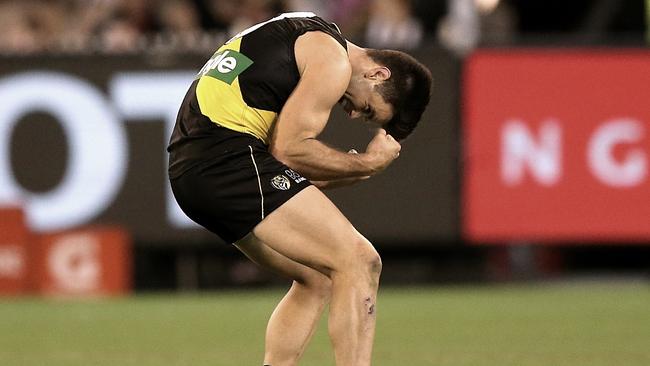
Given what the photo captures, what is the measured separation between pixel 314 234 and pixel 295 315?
0.75 m

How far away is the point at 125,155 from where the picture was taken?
16.0 m

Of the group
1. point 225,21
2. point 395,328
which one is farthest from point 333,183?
point 225,21

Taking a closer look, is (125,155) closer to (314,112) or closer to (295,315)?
(295,315)

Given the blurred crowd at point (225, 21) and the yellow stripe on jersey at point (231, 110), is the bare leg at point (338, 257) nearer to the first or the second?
the yellow stripe on jersey at point (231, 110)

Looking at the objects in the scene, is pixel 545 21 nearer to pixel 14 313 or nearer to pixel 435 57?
pixel 435 57

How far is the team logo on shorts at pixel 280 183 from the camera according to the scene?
748cm

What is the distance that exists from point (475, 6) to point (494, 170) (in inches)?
65.0

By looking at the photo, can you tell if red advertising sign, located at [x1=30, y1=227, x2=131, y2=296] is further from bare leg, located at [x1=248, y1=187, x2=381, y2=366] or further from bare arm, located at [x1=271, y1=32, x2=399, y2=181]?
bare leg, located at [x1=248, y1=187, x2=381, y2=366]

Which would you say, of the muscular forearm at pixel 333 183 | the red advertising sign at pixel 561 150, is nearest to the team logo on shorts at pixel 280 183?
the muscular forearm at pixel 333 183

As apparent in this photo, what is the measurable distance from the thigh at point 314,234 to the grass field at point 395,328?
8.76 ft

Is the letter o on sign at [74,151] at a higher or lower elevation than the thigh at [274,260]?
lower

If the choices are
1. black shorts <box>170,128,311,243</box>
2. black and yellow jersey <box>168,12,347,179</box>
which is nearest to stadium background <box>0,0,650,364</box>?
black and yellow jersey <box>168,12,347,179</box>

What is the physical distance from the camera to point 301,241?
7.47 meters

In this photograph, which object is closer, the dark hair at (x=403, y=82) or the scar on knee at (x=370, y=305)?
the scar on knee at (x=370, y=305)
